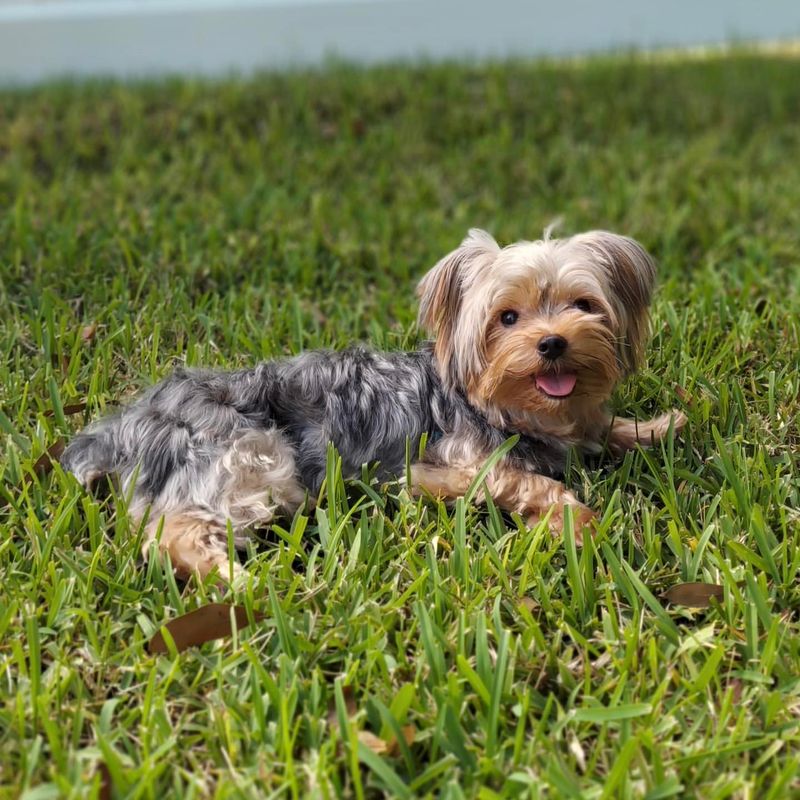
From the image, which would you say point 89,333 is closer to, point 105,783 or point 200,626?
point 200,626

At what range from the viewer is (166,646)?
3.01 m

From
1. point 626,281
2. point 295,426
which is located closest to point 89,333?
point 295,426

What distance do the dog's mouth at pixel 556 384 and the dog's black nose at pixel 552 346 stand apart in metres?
0.09

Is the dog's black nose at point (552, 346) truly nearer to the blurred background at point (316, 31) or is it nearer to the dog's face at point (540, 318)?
the dog's face at point (540, 318)

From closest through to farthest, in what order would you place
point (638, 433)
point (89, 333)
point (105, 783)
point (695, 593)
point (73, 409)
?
point (105, 783) → point (695, 593) → point (638, 433) → point (73, 409) → point (89, 333)

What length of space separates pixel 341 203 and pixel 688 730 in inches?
206

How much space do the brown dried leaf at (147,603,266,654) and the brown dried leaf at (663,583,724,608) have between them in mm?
1296

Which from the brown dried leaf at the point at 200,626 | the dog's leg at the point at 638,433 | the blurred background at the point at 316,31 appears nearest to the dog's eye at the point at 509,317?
the dog's leg at the point at 638,433

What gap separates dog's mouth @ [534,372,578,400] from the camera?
11.7 ft

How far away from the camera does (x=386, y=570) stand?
11.1 feet

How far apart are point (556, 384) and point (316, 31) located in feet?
28.4

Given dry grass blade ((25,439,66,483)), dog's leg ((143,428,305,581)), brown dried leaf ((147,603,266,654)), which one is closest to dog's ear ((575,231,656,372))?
dog's leg ((143,428,305,581))

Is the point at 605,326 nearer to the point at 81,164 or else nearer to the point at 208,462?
the point at 208,462

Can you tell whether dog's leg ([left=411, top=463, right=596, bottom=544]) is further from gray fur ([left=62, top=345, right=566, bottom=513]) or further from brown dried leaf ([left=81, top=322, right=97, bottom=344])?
brown dried leaf ([left=81, top=322, right=97, bottom=344])
